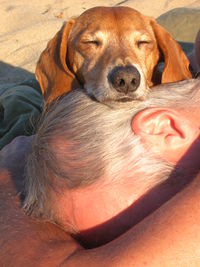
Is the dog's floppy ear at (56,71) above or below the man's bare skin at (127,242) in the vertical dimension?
below

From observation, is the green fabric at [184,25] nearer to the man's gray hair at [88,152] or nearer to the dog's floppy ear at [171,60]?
the dog's floppy ear at [171,60]

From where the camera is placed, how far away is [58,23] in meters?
5.82

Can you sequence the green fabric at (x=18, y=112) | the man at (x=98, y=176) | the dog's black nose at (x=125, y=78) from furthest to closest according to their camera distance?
the green fabric at (x=18, y=112)
the dog's black nose at (x=125, y=78)
the man at (x=98, y=176)

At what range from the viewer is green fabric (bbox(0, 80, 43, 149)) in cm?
254

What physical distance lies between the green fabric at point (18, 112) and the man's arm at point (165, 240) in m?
1.43

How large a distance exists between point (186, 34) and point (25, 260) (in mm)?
2881

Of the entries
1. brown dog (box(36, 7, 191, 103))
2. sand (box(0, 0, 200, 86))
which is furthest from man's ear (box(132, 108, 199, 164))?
sand (box(0, 0, 200, 86))

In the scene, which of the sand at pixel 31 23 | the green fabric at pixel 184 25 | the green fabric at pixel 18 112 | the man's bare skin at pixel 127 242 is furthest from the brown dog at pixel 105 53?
the sand at pixel 31 23

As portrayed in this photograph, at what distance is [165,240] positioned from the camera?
98 centimetres

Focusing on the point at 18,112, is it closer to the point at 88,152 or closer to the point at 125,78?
the point at 125,78

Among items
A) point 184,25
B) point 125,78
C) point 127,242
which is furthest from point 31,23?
point 127,242

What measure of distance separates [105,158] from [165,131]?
0.19 metres

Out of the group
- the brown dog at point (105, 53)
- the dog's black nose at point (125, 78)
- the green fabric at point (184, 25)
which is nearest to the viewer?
the dog's black nose at point (125, 78)

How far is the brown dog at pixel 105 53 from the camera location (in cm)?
240
